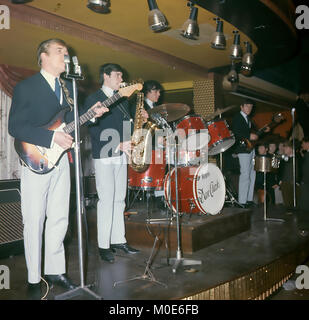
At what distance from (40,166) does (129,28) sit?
308 cm

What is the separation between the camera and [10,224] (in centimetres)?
383

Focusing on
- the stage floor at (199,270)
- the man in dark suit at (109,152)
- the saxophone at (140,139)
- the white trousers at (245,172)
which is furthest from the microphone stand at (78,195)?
the white trousers at (245,172)

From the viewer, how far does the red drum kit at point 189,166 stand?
4.09m

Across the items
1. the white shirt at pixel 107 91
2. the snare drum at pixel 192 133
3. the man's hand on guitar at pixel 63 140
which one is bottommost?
the man's hand on guitar at pixel 63 140

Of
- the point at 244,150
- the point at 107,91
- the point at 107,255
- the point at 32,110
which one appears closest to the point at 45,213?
the point at 32,110

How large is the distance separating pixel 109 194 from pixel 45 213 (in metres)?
0.82

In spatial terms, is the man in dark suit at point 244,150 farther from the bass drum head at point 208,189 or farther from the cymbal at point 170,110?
the cymbal at point 170,110

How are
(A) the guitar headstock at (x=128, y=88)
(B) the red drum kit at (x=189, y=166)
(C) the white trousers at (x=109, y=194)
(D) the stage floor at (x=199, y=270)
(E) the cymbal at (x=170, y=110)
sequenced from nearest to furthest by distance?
1. (D) the stage floor at (x=199, y=270)
2. (A) the guitar headstock at (x=128, y=88)
3. (C) the white trousers at (x=109, y=194)
4. (E) the cymbal at (x=170, y=110)
5. (B) the red drum kit at (x=189, y=166)

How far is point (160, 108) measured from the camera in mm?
3934

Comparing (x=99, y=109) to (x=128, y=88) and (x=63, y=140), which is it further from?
(x=128, y=88)

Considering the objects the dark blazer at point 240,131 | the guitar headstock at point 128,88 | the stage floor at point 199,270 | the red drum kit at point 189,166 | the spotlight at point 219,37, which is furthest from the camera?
the dark blazer at point 240,131

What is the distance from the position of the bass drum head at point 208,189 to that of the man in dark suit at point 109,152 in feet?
3.35
